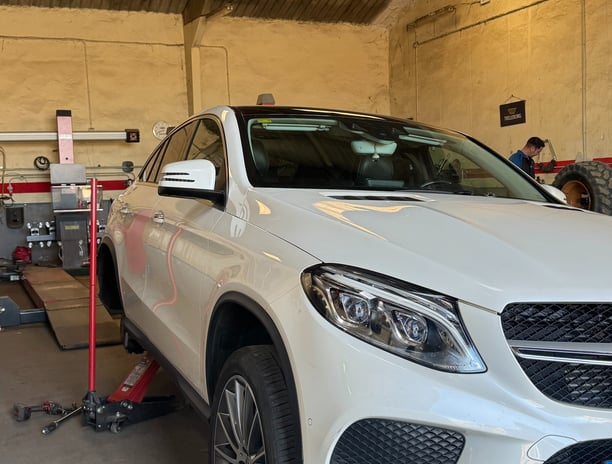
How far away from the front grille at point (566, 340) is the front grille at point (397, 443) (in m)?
0.23

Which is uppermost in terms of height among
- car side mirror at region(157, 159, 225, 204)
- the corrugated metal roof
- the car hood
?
the corrugated metal roof

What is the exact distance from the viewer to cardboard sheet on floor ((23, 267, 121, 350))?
484 centimetres

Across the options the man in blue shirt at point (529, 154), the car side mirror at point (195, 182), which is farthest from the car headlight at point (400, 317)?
the man in blue shirt at point (529, 154)

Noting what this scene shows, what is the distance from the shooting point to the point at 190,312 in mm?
2244

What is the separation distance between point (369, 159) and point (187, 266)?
2.85ft

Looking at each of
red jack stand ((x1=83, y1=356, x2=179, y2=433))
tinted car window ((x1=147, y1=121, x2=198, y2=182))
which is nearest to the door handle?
tinted car window ((x1=147, y1=121, x2=198, y2=182))

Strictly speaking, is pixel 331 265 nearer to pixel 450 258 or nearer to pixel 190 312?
pixel 450 258

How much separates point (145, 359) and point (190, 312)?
1.12 metres

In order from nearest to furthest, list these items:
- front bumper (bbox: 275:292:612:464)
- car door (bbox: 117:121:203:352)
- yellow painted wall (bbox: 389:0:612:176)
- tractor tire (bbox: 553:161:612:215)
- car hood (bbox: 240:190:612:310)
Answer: front bumper (bbox: 275:292:612:464)
car hood (bbox: 240:190:612:310)
car door (bbox: 117:121:203:352)
tractor tire (bbox: 553:161:612:215)
yellow painted wall (bbox: 389:0:612:176)

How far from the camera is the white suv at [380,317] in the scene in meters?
1.26

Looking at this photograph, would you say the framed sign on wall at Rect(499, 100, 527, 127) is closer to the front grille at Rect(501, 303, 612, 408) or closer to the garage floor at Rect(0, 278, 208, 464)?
the garage floor at Rect(0, 278, 208, 464)

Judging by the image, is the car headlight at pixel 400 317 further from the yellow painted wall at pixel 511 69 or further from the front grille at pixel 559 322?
the yellow painted wall at pixel 511 69

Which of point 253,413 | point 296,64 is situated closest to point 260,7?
point 296,64

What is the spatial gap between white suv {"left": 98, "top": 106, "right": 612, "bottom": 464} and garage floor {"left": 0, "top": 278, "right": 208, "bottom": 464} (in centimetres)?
68
